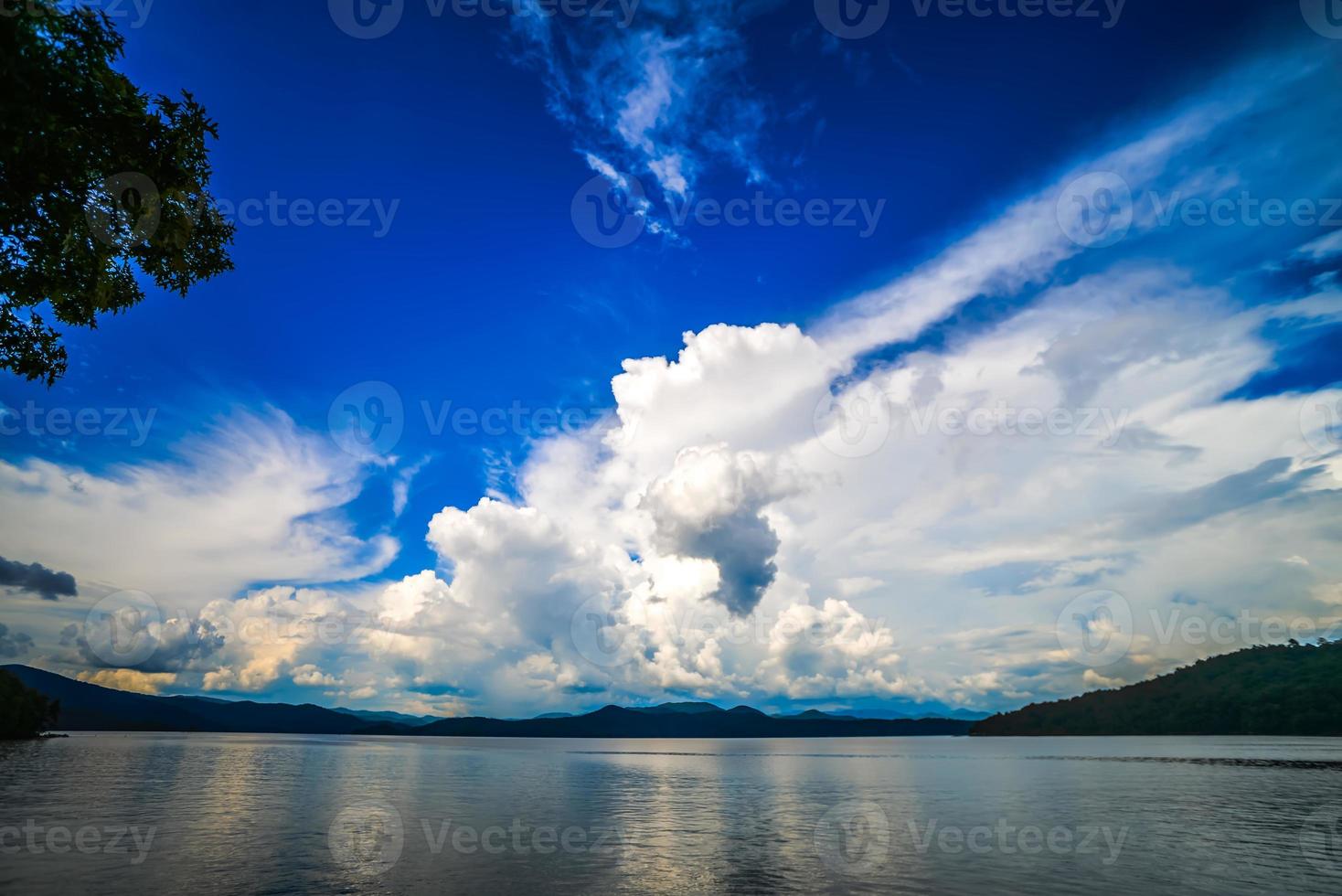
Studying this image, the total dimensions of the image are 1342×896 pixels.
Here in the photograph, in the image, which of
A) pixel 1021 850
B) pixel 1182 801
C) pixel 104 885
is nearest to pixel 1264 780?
pixel 1182 801

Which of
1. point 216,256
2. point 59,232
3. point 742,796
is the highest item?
point 216,256

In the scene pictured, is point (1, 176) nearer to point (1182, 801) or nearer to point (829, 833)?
point (829, 833)

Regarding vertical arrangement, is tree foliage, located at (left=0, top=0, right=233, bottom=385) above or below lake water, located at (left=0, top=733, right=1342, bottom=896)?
above

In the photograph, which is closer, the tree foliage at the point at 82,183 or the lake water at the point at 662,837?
the tree foliage at the point at 82,183

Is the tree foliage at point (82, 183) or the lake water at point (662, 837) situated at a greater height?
the tree foliage at point (82, 183)

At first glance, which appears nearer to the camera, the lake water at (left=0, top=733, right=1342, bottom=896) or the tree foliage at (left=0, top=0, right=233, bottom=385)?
the tree foliage at (left=0, top=0, right=233, bottom=385)

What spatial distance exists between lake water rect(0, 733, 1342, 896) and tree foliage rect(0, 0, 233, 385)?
3163 centimetres

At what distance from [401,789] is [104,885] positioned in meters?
64.9

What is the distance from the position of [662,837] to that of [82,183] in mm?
55955

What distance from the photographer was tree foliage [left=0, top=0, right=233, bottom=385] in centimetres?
1683

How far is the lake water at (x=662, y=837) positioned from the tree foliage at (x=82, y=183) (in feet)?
104

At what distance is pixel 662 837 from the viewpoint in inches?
2170

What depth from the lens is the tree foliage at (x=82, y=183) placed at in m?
16.8

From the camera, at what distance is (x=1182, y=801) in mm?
79625
